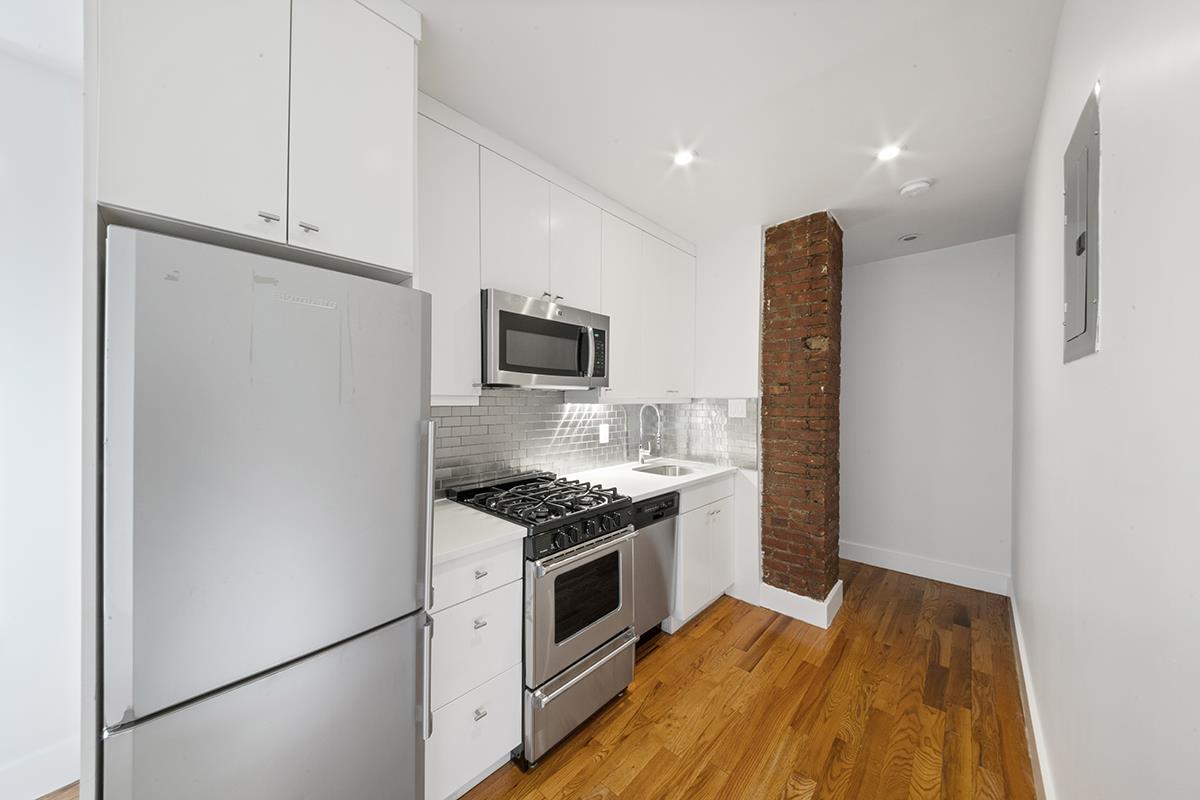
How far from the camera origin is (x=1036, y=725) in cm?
173

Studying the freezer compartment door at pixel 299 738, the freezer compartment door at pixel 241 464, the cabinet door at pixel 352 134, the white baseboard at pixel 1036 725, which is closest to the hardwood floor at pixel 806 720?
the white baseboard at pixel 1036 725

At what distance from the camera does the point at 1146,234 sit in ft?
2.36

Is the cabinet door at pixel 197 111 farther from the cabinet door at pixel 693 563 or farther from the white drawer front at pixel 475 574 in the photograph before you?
the cabinet door at pixel 693 563

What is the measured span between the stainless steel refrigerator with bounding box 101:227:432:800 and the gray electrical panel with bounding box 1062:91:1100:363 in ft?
5.52

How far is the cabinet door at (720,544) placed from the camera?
9.68 ft

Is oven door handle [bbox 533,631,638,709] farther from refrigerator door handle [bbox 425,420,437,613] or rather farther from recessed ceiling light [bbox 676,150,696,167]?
recessed ceiling light [bbox 676,150,696,167]

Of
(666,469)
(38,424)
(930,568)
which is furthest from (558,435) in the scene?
(930,568)

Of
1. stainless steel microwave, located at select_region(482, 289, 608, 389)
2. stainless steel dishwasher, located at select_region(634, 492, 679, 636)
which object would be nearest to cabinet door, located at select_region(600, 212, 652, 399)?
stainless steel microwave, located at select_region(482, 289, 608, 389)

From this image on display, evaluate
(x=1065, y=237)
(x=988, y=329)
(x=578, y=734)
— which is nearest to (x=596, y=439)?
(x=578, y=734)

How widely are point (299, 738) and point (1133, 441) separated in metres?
1.90

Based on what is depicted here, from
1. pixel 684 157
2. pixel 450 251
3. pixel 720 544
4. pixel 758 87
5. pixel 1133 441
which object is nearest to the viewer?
pixel 1133 441

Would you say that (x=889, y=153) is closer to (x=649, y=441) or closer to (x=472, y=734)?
(x=649, y=441)

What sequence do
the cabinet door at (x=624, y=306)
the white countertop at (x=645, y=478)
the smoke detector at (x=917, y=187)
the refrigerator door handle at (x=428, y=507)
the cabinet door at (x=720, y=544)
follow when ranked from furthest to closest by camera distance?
1. the cabinet door at (x=720, y=544)
2. the cabinet door at (x=624, y=306)
3. the white countertop at (x=645, y=478)
4. the smoke detector at (x=917, y=187)
5. the refrigerator door handle at (x=428, y=507)

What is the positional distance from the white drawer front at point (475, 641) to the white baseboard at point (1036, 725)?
1.83 metres
